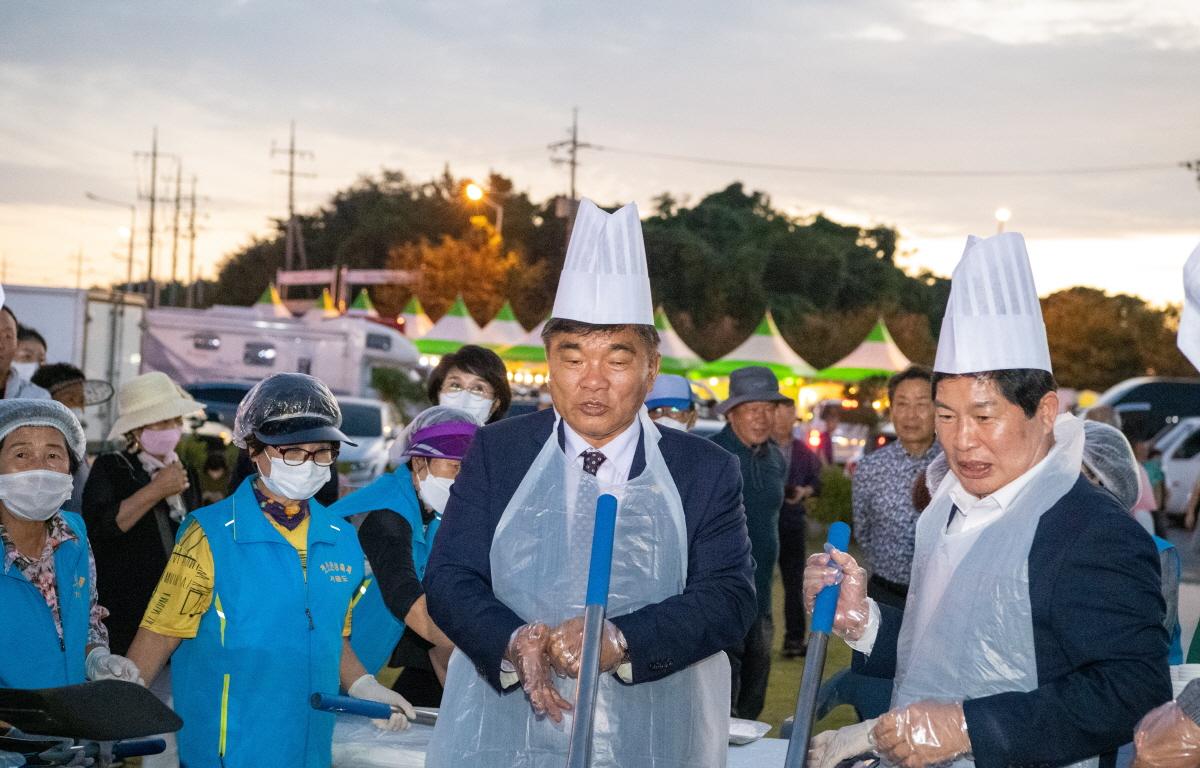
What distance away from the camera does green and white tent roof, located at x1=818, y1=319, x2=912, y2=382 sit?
2912 centimetres

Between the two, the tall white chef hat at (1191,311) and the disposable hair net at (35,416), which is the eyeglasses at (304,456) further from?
the tall white chef hat at (1191,311)

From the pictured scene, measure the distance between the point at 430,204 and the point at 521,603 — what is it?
77422 millimetres

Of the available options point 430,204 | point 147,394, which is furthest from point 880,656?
point 430,204

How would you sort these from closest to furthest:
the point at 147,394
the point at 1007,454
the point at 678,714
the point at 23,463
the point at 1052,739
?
1. the point at 1052,739
2. the point at 1007,454
3. the point at 678,714
4. the point at 23,463
5. the point at 147,394

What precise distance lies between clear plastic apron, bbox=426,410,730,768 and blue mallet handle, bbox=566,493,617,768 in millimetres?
511

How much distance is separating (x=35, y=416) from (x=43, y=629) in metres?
0.66

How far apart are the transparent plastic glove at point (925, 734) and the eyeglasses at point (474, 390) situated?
3.68 meters

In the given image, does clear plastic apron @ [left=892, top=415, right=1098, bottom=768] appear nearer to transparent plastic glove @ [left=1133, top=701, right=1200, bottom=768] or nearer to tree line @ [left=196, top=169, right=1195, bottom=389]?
transparent plastic glove @ [left=1133, top=701, right=1200, bottom=768]

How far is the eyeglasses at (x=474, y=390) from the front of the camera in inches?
239

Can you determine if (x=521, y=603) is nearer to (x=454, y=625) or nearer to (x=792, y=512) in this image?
(x=454, y=625)

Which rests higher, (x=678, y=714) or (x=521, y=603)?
(x=521, y=603)

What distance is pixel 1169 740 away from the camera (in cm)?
227

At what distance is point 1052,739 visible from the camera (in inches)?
98.7

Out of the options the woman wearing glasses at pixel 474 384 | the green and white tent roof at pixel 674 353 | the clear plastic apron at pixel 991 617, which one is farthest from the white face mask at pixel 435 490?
the green and white tent roof at pixel 674 353
